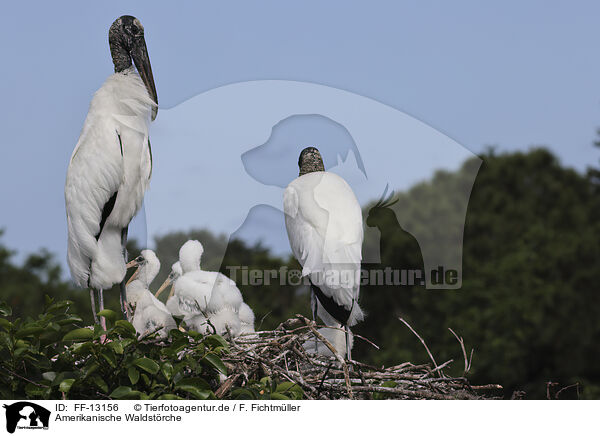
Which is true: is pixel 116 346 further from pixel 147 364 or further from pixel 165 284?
pixel 165 284

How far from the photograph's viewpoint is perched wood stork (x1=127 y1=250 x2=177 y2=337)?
4.13 metres

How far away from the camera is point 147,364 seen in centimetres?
276

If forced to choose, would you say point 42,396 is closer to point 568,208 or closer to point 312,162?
point 312,162

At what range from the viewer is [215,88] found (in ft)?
13.1

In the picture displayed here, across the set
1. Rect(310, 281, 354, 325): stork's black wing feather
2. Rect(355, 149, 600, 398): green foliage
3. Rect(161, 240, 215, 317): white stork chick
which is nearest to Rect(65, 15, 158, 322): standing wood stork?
Rect(161, 240, 215, 317): white stork chick

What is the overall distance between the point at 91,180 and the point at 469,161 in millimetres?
2233

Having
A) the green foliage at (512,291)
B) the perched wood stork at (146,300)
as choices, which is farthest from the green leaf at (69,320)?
the green foliage at (512,291)

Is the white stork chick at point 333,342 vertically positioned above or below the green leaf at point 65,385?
above

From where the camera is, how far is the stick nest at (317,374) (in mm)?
3164

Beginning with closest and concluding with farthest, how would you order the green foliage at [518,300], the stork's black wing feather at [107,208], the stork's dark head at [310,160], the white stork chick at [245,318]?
1. the stork's dark head at [310,160]
2. the white stork chick at [245,318]
3. the stork's black wing feather at [107,208]
4. the green foliage at [518,300]

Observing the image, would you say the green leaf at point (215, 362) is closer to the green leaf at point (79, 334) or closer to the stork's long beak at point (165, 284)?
the green leaf at point (79, 334)

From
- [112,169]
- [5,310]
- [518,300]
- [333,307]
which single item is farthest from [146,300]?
[518,300]
